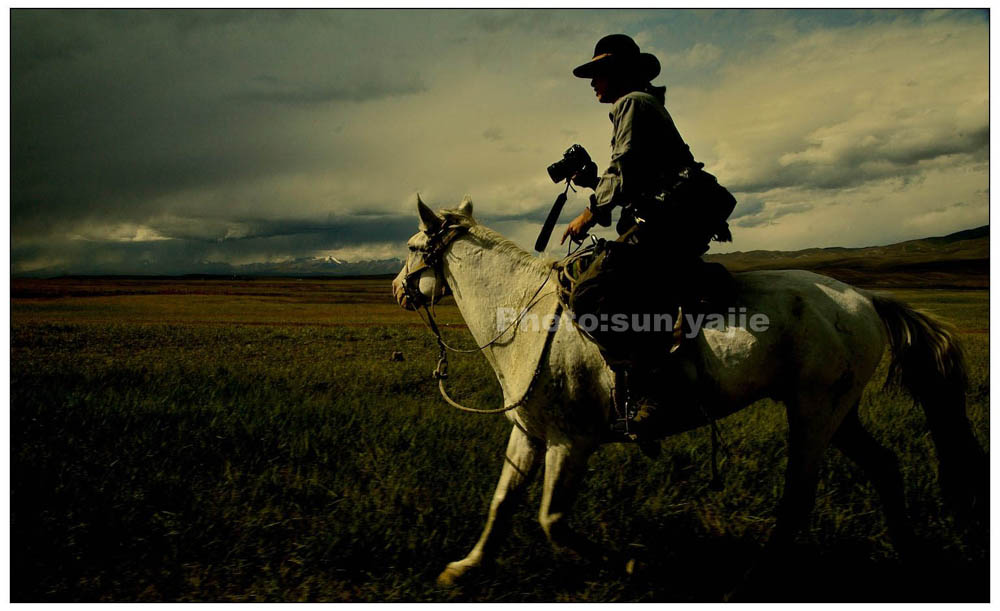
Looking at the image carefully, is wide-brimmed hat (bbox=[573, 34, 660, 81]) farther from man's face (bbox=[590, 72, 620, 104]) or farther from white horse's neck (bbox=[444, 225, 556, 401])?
white horse's neck (bbox=[444, 225, 556, 401])

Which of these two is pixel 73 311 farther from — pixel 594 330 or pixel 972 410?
pixel 972 410

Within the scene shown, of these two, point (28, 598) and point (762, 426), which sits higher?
point (762, 426)

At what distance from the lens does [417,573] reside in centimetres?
379

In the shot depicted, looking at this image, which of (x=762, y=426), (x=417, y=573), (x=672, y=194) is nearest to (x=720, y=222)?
(x=672, y=194)

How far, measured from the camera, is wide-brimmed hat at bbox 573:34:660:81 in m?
3.59

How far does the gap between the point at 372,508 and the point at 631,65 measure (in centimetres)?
352

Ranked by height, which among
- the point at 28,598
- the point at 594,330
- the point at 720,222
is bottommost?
the point at 28,598

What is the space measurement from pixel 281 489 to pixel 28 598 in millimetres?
1610

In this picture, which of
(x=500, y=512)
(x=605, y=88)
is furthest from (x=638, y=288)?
(x=500, y=512)

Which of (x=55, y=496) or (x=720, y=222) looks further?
(x=55, y=496)

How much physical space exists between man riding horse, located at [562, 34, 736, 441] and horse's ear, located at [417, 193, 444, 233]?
1.13 meters

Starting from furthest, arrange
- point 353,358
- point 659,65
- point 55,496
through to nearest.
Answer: point 353,358
point 55,496
point 659,65

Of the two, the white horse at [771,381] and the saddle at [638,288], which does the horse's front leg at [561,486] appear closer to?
the white horse at [771,381]

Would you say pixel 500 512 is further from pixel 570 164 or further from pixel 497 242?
pixel 570 164
